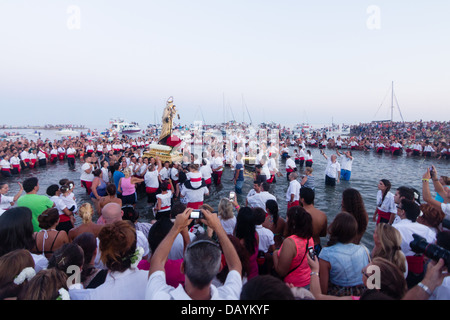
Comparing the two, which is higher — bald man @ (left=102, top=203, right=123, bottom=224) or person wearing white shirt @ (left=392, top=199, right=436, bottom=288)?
bald man @ (left=102, top=203, right=123, bottom=224)

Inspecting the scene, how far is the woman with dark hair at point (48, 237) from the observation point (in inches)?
124

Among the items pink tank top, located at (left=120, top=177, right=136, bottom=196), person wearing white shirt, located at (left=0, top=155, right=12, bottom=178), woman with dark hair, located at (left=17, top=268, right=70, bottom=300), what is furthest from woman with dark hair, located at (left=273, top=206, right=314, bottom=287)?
person wearing white shirt, located at (left=0, top=155, right=12, bottom=178)

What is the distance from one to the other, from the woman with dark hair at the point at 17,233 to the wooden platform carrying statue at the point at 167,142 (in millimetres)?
9683

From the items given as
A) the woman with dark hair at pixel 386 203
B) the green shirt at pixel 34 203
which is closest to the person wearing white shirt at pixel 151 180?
the green shirt at pixel 34 203

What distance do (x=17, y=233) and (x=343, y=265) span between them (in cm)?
389

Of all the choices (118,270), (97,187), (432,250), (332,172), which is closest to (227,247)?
(118,270)

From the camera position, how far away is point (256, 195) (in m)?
5.15

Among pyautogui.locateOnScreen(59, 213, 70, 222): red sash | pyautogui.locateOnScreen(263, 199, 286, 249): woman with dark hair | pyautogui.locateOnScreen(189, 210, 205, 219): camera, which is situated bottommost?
pyautogui.locateOnScreen(59, 213, 70, 222): red sash

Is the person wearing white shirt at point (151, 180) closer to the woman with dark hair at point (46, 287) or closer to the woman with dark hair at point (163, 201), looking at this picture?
the woman with dark hair at point (163, 201)

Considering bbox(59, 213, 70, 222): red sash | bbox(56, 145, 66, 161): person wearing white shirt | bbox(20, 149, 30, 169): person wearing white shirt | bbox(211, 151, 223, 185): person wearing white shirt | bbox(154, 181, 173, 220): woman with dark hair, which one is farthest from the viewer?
bbox(56, 145, 66, 161): person wearing white shirt

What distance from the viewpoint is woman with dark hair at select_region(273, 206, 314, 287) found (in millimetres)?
2680

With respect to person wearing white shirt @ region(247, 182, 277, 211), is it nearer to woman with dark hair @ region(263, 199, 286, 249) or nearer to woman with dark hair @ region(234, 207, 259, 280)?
woman with dark hair @ region(263, 199, 286, 249)

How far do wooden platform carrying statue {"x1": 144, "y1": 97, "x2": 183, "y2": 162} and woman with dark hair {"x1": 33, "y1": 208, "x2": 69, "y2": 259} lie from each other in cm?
923
